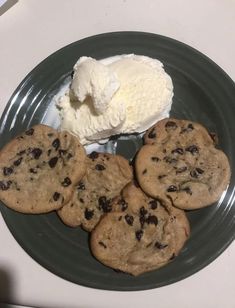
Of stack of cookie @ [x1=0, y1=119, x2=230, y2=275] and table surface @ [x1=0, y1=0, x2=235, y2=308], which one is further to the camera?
table surface @ [x1=0, y1=0, x2=235, y2=308]

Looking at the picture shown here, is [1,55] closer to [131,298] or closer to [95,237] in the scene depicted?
[95,237]

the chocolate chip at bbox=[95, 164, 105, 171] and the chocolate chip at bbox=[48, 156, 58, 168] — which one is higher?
the chocolate chip at bbox=[48, 156, 58, 168]

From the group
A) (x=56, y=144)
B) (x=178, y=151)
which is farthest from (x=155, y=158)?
(x=56, y=144)

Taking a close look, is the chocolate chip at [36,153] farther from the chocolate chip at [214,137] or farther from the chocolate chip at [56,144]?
the chocolate chip at [214,137]

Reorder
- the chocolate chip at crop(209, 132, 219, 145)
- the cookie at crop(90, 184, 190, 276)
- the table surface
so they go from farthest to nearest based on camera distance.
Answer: the table surface < the chocolate chip at crop(209, 132, 219, 145) < the cookie at crop(90, 184, 190, 276)

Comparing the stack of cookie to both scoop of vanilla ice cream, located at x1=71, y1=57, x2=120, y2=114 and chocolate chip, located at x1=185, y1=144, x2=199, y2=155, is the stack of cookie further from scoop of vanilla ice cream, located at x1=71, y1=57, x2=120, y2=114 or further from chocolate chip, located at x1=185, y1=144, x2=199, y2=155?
scoop of vanilla ice cream, located at x1=71, y1=57, x2=120, y2=114

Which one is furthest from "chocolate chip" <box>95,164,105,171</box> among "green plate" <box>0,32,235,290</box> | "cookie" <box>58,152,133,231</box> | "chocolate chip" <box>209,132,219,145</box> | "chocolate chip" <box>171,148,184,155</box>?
"chocolate chip" <box>209,132,219,145</box>

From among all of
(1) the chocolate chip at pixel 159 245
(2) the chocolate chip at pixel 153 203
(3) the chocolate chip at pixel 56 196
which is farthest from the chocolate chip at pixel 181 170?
(3) the chocolate chip at pixel 56 196

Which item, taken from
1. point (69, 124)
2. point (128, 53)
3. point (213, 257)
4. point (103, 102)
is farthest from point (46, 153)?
point (213, 257)
